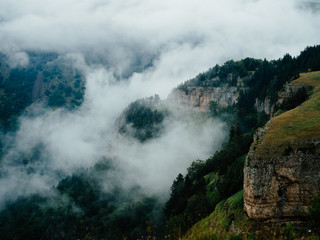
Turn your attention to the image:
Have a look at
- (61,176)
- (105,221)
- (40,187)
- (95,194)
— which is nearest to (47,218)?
(95,194)

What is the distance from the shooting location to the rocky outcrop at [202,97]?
5212 inches

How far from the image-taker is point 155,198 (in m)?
85.1

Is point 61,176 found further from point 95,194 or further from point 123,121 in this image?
point 95,194

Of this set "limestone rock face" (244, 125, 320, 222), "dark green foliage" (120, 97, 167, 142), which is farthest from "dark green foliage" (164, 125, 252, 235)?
"dark green foliage" (120, 97, 167, 142)

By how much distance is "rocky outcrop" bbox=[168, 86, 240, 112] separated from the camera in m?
132

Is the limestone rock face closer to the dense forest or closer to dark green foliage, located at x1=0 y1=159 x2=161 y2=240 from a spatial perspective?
the dense forest

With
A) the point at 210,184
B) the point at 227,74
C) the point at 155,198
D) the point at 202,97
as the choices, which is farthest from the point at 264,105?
the point at 202,97

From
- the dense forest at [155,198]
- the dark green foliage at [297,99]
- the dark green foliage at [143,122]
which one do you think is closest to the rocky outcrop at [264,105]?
the dense forest at [155,198]

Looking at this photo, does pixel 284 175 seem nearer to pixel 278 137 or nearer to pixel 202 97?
pixel 278 137

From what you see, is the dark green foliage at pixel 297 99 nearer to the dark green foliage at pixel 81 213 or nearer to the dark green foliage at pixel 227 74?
the dark green foliage at pixel 81 213

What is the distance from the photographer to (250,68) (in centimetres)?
13250

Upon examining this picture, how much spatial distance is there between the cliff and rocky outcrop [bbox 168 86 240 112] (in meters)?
103

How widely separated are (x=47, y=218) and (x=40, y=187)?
65160mm

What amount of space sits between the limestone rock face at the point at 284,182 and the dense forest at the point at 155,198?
6.92m
